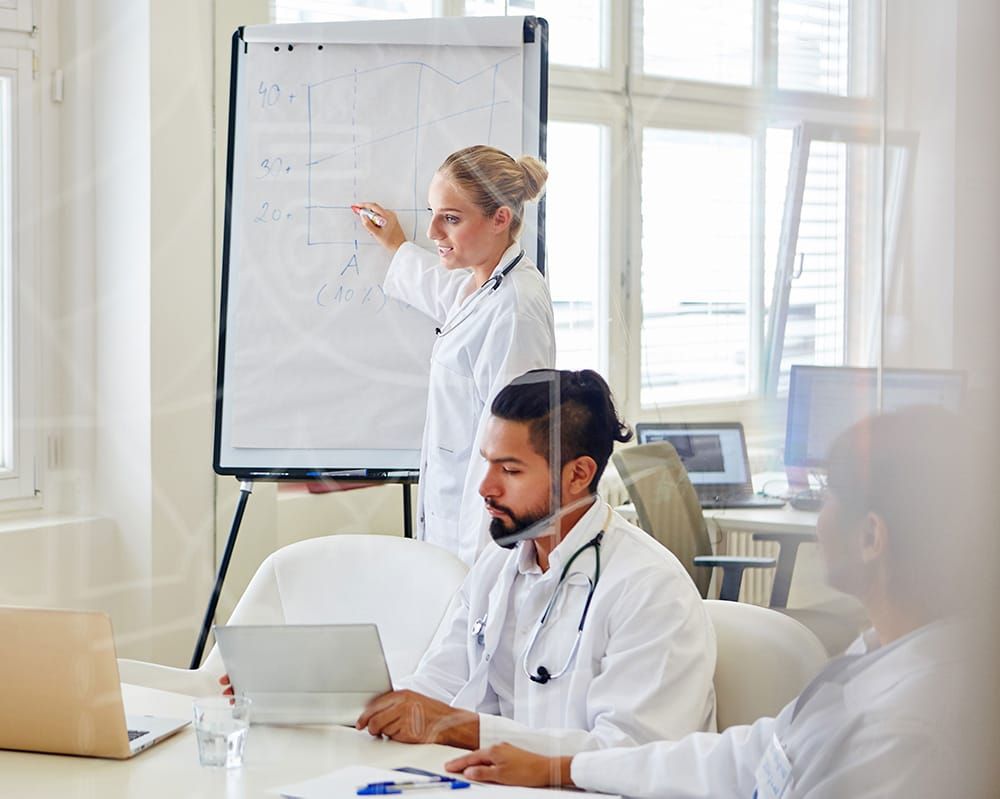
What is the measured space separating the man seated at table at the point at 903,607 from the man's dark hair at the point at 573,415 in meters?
0.18

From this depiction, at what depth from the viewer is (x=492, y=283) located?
1.33m

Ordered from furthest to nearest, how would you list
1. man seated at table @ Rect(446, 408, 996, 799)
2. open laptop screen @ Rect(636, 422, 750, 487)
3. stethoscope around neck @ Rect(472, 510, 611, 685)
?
stethoscope around neck @ Rect(472, 510, 611, 685) < open laptop screen @ Rect(636, 422, 750, 487) < man seated at table @ Rect(446, 408, 996, 799)

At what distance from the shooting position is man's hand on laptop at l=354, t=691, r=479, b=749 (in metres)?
0.95

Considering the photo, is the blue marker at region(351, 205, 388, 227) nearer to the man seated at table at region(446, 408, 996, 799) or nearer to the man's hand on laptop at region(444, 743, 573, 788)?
the man's hand on laptop at region(444, 743, 573, 788)

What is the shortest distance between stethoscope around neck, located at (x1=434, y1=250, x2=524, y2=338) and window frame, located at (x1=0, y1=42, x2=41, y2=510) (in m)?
0.91

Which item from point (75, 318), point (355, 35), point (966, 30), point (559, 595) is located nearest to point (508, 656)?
point (559, 595)

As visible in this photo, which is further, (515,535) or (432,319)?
(432,319)

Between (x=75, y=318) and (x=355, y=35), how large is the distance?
852 millimetres

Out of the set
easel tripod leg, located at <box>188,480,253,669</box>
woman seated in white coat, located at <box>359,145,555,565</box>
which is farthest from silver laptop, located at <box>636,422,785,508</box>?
easel tripod leg, located at <box>188,480,253,669</box>

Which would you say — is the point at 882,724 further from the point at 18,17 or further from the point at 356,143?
the point at 18,17

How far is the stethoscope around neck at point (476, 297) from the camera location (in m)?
1.25

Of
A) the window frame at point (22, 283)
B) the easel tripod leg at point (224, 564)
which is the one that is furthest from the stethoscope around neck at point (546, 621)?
the window frame at point (22, 283)

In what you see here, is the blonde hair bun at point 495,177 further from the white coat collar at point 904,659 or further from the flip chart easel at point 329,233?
the white coat collar at point 904,659

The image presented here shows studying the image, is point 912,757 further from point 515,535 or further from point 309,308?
point 309,308
